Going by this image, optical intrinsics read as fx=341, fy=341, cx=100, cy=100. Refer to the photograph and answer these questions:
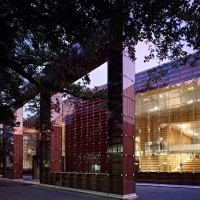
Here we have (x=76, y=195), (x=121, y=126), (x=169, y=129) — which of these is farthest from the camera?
(x=169, y=129)

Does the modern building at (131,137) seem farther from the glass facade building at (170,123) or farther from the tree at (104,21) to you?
the tree at (104,21)

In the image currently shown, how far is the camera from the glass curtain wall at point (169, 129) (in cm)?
2712

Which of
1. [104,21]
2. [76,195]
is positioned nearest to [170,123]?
[76,195]

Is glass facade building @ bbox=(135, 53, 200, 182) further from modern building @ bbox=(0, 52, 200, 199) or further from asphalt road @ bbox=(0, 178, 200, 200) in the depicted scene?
asphalt road @ bbox=(0, 178, 200, 200)

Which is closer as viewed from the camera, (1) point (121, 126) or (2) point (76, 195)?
(1) point (121, 126)

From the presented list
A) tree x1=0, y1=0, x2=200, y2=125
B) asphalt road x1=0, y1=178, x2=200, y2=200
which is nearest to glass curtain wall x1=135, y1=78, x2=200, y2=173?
asphalt road x1=0, y1=178, x2=200, y2=200

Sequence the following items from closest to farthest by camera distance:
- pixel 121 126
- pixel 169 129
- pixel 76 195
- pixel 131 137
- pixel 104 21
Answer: pixel 104 21, pixel 121 126, pixel 131 137, pixel 76 195, pixel 169 129

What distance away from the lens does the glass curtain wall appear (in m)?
27.1

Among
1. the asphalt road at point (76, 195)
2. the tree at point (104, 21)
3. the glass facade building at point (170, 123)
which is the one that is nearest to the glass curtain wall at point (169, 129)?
the glass facade building at point (170, 123)

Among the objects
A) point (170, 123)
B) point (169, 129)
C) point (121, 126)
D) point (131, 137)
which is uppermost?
point (170, 123)

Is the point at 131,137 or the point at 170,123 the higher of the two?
the point at 170,123

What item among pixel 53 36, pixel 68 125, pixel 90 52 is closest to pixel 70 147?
pixel 68 125

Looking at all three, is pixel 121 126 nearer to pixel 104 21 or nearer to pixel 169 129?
pixel 104 21

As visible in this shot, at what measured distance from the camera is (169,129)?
2892 cm
